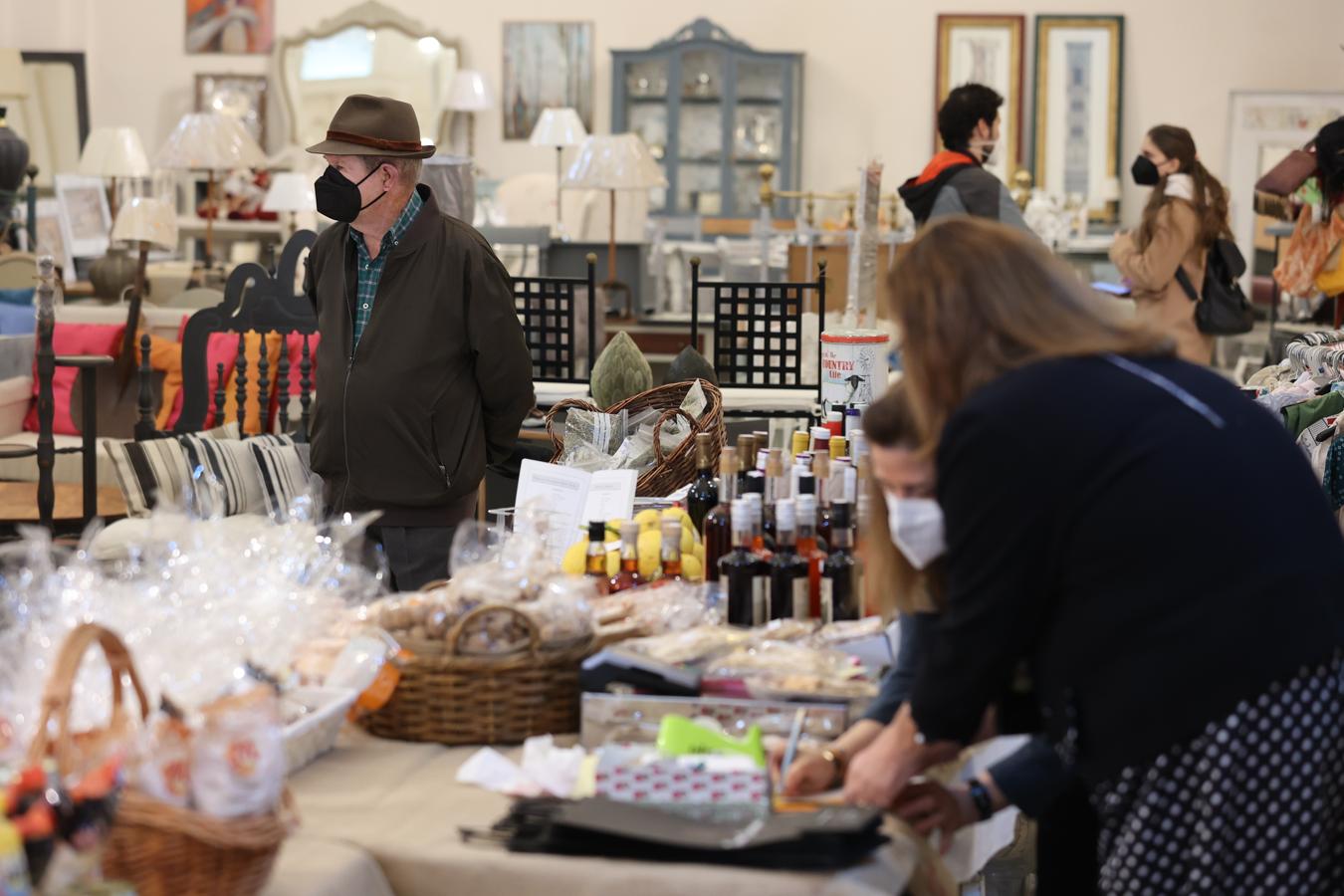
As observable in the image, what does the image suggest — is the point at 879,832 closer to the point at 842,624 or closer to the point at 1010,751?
the point at 1010,751

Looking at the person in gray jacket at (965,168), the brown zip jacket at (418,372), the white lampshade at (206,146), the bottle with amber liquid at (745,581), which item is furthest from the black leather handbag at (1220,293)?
the white lampshade at (206,146)

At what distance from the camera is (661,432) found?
3.17m

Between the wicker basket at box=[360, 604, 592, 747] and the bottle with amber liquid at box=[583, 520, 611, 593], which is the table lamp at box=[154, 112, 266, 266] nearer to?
the bottle with amber liquid at box=[583, 520, 611, 593]

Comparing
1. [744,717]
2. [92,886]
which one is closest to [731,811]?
[744,717]

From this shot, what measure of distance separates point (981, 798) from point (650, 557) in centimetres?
83

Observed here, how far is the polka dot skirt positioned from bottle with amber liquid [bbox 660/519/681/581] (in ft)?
2.99

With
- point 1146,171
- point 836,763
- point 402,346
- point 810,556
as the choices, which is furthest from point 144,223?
point 836,763

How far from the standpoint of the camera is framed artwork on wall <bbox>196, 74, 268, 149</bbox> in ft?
41.1

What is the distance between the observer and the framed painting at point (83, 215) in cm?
1096

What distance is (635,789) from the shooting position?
174cm

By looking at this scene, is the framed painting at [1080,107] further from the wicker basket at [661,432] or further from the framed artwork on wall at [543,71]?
the wicker basket at [661,432]

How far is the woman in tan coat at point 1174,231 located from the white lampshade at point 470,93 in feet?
20.8

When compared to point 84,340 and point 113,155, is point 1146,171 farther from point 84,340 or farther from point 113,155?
point 113,155

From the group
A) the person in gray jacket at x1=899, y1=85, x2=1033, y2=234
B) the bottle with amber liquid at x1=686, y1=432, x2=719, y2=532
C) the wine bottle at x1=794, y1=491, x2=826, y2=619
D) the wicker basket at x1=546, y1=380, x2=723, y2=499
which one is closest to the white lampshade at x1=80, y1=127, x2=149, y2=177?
the person in gray jacket at x1=899, y1=85, x2=1033, y2=234
